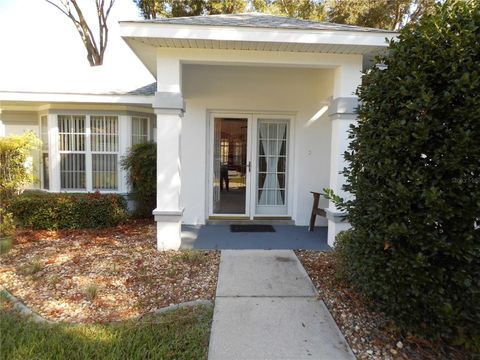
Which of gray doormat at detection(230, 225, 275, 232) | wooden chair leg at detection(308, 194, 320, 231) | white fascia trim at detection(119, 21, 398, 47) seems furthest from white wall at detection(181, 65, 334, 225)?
white fascia trim at detection(119, 21, 398, 47)

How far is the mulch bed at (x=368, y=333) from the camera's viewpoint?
2469 millimetres

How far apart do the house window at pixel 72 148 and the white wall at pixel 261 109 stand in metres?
2.78

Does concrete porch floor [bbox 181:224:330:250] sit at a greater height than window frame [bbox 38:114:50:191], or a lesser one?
lesser

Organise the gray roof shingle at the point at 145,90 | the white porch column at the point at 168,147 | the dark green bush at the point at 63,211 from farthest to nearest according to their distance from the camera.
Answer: the gray roof shingle at the point at 145,90, the dark green bush at the point at 63,211, the white porch column at the point at 168,147

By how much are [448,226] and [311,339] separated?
4.58 feet

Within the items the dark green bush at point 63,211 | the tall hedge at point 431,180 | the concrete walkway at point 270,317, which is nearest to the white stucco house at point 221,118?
the dark green bush at point 63,211

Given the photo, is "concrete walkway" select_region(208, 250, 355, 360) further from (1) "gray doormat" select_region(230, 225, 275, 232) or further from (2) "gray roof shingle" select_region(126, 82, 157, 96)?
(2) "gray roof shingle" select_region(126, 82, 157, 96)

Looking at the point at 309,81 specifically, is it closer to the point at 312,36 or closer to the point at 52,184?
the point at 312,36

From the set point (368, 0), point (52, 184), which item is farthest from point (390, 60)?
point (368, 0)

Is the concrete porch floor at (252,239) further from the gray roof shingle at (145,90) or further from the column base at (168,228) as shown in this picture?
the gray roof shingle at (145,90)

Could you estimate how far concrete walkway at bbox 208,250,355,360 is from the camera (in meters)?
2.47

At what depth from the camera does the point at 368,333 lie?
2.73 meters

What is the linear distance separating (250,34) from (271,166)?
293 centimetres

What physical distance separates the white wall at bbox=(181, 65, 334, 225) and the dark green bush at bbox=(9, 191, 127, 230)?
1562 millimetres
